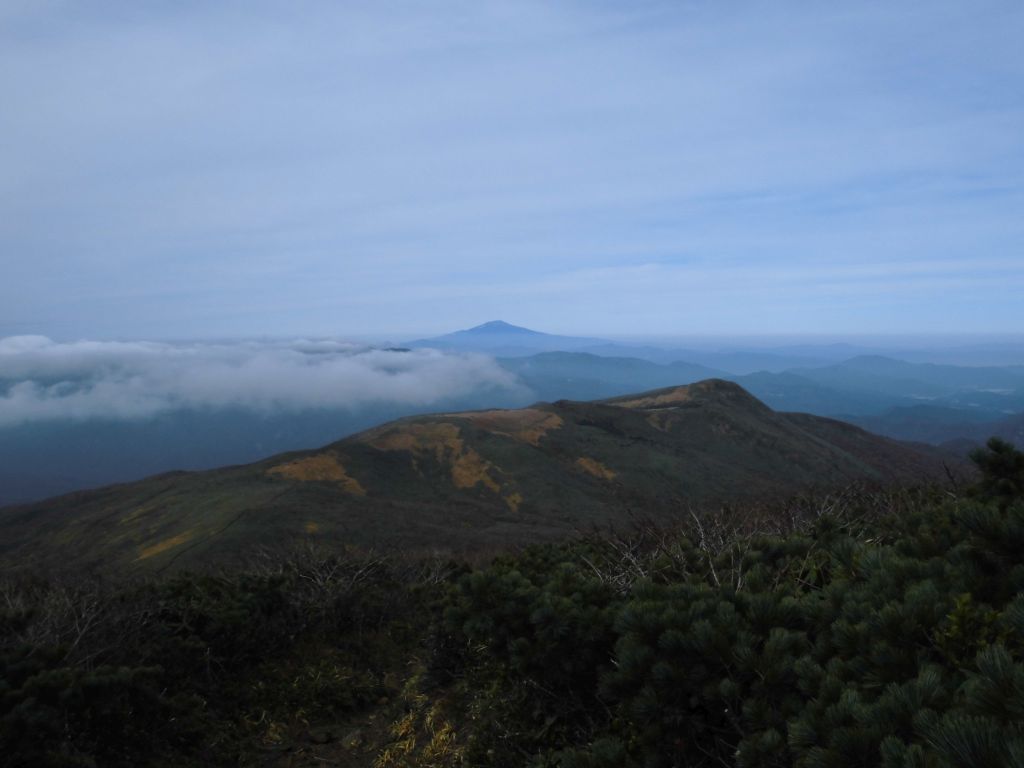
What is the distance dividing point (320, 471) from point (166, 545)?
14.9 meters

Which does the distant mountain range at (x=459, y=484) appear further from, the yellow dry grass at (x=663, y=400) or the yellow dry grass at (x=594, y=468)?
the yellow dry grass at (x=663, y=400)

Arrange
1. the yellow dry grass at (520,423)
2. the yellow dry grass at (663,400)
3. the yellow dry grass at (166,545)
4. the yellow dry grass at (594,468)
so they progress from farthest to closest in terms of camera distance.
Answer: the yellow dry grass at (663,400), the yellow dry grass at (520,423), the yellow dry grass at (594,468), the yellow dry grass at (166,545)

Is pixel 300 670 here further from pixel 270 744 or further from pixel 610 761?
pixel 610 761

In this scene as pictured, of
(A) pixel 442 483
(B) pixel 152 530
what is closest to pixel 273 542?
(B) pixel 152 530

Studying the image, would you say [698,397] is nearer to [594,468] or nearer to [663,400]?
[663,400]

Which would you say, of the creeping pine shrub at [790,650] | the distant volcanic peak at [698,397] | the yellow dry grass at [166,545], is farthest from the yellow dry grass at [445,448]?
the creeping pine shrub at [790,650]

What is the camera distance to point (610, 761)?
3447mm

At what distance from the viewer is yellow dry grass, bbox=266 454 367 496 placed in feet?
162

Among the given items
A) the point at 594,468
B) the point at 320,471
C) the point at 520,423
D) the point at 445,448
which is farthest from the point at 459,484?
the point at 520,423

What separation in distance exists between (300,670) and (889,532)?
5942 millimetres

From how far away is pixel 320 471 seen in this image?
5128 cm

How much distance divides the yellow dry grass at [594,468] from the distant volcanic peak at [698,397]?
774 inches

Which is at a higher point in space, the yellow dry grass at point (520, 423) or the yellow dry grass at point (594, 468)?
the yellow dry grass at point (520, 423)

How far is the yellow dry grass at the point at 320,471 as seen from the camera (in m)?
49.5
